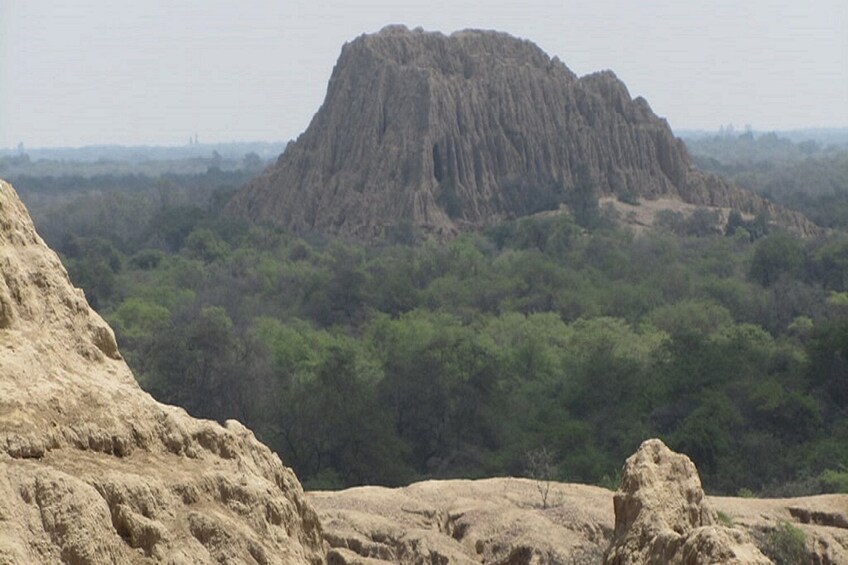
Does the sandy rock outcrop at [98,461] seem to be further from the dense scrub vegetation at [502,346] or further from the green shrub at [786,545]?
the dense scrub vegetation at [502,346]

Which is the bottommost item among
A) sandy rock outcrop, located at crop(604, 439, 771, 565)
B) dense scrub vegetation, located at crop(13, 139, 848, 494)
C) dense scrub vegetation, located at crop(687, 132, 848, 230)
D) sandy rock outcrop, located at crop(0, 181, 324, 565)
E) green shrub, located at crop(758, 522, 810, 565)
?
dense scrub vegetation, located at crop(687, 132, 848, 230)

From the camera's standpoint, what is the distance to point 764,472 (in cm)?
2042

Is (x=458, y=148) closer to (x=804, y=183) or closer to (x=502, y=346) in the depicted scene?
(x=502, y=346)

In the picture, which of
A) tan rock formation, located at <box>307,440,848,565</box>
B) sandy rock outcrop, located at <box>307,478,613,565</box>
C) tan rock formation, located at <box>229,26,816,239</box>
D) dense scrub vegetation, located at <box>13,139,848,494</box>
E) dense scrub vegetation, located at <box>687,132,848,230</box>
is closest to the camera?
tan rock formation, located at <box>307,440,848,565</box>

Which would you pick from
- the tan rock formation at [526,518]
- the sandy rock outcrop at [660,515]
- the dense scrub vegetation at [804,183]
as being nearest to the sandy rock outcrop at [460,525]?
the tan rock formation at [526,518]

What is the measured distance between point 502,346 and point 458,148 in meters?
21.5

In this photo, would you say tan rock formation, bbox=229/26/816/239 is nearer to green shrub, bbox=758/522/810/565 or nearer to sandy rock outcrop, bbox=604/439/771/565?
green shrub, bbox=758/522/810/565

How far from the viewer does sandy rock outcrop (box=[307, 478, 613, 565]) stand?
10812 millimetres

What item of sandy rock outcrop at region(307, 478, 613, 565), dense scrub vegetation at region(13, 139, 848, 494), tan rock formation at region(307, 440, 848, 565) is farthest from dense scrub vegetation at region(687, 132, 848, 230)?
→ sandy rock outcrop at region(307, 478, 613, 565)

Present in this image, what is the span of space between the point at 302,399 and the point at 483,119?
3209 centimetres

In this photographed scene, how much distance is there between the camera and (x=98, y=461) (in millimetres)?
5602

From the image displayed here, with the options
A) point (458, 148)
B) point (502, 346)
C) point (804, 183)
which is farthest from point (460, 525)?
point (804, 183)

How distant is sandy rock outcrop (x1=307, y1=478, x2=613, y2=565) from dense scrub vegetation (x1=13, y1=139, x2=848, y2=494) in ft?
20.3

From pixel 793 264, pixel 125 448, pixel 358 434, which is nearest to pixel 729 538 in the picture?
pixel 125 448
